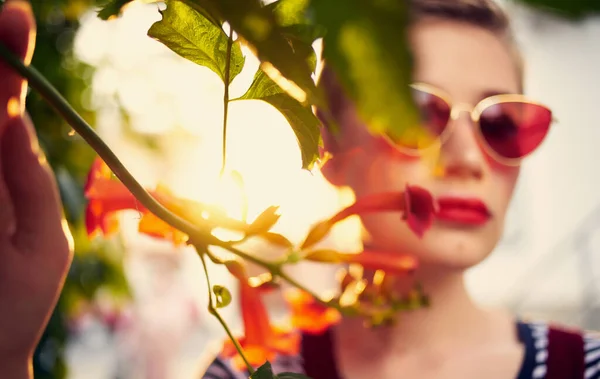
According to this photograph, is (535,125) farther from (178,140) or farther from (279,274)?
(178,140)

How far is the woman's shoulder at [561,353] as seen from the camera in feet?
1.89

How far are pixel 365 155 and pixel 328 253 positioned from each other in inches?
12.9

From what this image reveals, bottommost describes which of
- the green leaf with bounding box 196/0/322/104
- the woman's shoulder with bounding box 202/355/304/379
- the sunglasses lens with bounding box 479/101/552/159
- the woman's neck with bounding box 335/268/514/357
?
the woman's shoulder with bounding box 202/355/304/379

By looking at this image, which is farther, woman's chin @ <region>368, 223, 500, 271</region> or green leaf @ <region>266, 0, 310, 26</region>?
woman's chin @ <region>368, 223, 500, 271</region>

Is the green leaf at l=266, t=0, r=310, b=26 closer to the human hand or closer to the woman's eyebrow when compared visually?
the human hand

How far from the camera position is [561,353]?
60 cm

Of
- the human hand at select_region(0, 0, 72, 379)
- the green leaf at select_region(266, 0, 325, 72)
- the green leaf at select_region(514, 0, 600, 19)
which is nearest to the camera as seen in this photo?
the green leaf at select_region(514, 0, 600, 19)

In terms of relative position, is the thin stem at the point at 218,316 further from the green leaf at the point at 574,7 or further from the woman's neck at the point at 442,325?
the woman's neck at the point at 442,325

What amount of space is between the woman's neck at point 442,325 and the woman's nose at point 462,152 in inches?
4.4

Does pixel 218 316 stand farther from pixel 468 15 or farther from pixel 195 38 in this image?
pixel 468 15

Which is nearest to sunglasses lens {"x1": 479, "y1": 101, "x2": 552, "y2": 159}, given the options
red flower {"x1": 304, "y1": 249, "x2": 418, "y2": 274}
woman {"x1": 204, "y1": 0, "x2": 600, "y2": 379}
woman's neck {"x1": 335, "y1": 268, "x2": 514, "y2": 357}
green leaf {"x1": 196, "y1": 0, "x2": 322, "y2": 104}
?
woman {"x1": 204, "y1": 0, "x2": 600, "y2": 379}

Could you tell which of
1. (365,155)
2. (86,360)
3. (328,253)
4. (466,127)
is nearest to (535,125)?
(466,127)

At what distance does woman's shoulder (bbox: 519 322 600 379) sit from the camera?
1.89 feet

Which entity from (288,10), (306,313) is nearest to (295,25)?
(288,10)
